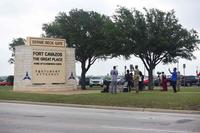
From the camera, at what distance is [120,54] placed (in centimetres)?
4928

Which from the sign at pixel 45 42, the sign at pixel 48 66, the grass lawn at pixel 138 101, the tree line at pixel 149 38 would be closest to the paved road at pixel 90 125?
the grass lawn at pixel 138 101

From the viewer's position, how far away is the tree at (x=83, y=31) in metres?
54.7

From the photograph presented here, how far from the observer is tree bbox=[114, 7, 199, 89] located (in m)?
46.2

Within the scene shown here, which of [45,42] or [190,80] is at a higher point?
[45,42]

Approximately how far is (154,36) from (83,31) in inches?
457

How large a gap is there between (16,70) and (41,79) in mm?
2209

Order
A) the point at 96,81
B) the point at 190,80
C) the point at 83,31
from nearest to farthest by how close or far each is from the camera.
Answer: the point at 83,31 → the point at 190,80 → the point at 96,81

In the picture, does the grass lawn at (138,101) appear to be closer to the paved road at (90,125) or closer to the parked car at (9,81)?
the paved road at (90,125)

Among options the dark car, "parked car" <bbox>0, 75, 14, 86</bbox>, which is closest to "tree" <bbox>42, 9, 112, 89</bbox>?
the dark car

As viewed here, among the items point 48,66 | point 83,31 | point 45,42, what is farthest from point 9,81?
point 45,42

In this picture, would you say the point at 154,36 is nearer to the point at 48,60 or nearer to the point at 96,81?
the point at 48,60

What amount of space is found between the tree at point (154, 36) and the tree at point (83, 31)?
610 cm

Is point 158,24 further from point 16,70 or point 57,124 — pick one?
point 57,124

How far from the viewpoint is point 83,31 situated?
5556cm
